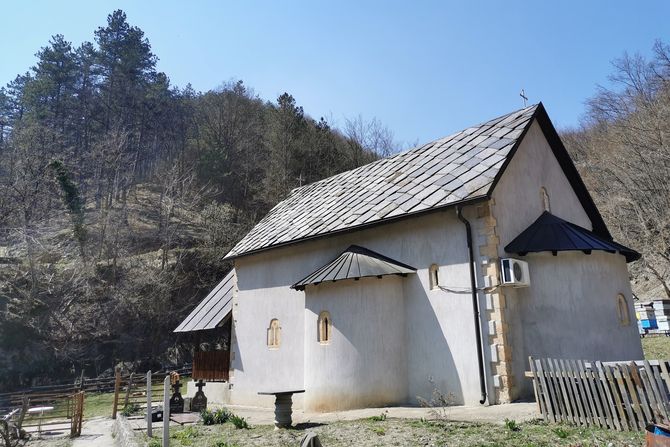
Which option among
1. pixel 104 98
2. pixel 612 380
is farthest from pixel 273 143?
pixel 612 380

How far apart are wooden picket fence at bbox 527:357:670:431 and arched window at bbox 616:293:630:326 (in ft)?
13.5

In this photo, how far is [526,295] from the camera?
1072 cm

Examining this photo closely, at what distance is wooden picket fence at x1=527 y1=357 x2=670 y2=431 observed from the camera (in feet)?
22.6

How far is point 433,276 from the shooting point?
1159 cm

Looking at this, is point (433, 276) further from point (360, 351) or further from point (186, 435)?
point (186, 435)

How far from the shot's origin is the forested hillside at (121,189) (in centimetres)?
2852

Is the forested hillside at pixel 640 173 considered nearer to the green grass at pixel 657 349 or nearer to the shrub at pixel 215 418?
the green grass at pixel 657 349

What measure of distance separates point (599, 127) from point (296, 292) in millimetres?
30621

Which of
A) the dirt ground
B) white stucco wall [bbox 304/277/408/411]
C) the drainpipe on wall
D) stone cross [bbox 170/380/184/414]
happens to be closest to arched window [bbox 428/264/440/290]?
white stucco wall [bbox 304/277/408/411]

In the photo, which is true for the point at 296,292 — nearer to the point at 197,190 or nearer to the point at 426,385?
the point at 426,385

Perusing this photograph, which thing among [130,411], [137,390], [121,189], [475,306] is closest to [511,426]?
[475,306]

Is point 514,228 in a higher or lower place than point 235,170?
lower

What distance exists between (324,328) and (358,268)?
6.17 ft

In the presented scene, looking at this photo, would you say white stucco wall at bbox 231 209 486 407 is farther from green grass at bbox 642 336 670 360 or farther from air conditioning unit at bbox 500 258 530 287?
green grass at bbox 642 336 670 360
